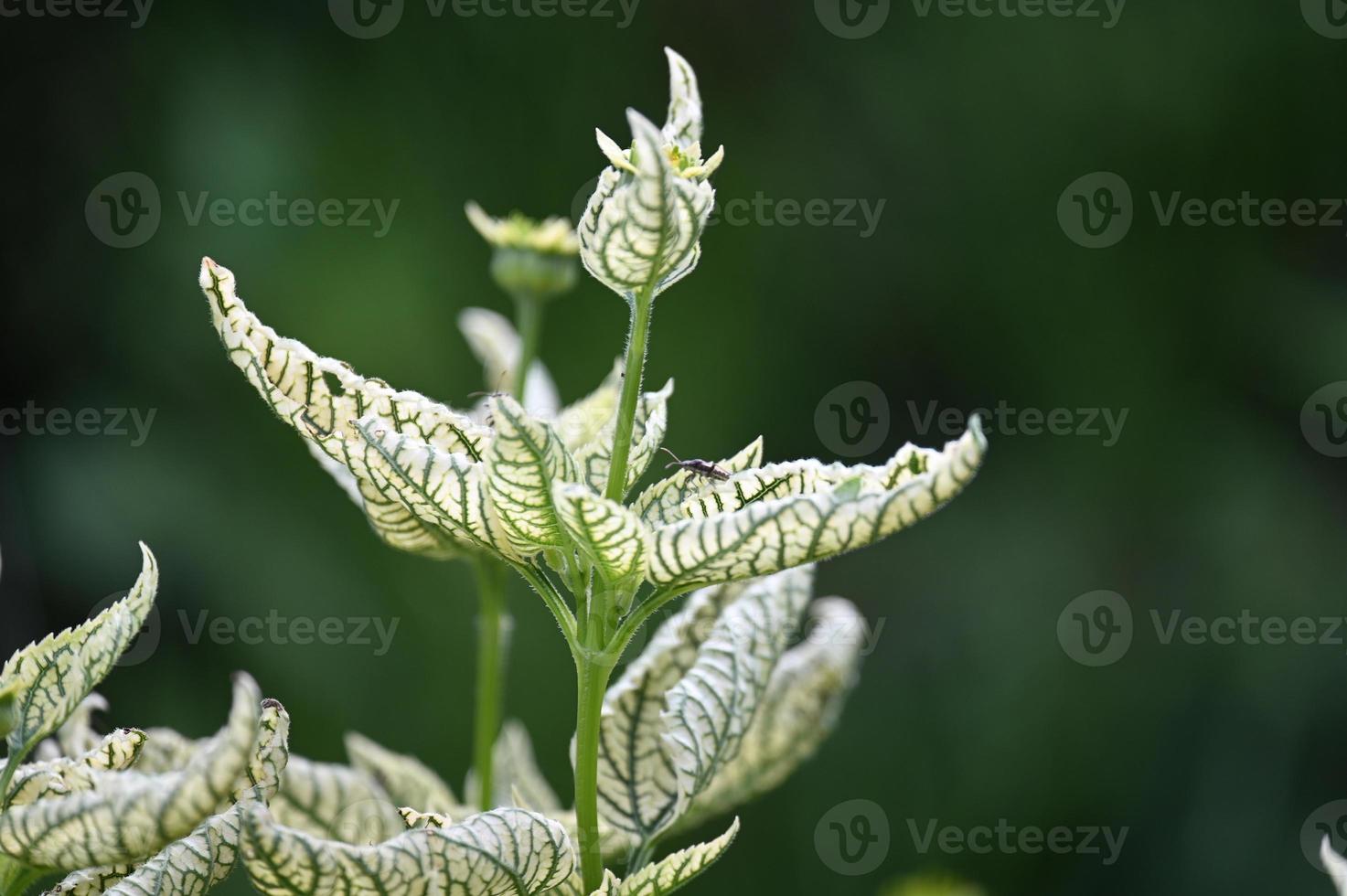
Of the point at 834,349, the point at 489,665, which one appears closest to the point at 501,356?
the point at 489,665

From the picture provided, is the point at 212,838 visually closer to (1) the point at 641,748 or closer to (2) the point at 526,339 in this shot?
(1) the point at 641,748

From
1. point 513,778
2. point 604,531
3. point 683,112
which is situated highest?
point 683,112

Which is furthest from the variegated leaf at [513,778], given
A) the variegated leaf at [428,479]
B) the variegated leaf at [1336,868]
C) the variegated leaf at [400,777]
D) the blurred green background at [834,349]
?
the blurred green background at [834,349]

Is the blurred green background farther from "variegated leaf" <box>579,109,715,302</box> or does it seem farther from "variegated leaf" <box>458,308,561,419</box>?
"variegated leaf" <box>579,109,715,302</box>

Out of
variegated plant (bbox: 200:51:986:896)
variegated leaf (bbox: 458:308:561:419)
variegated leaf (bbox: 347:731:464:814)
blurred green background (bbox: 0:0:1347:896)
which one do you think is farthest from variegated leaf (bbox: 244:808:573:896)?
blurred green background (bbox: 0:0:1347:896)

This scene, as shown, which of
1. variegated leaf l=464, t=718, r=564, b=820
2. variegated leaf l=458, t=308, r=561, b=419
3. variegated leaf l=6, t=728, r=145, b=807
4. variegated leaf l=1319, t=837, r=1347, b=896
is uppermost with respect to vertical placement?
variegated leaf l=458, t=308, r=561, b=419

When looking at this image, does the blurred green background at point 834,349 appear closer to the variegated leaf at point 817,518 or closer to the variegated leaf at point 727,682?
the variegated leaf at point 727,682
